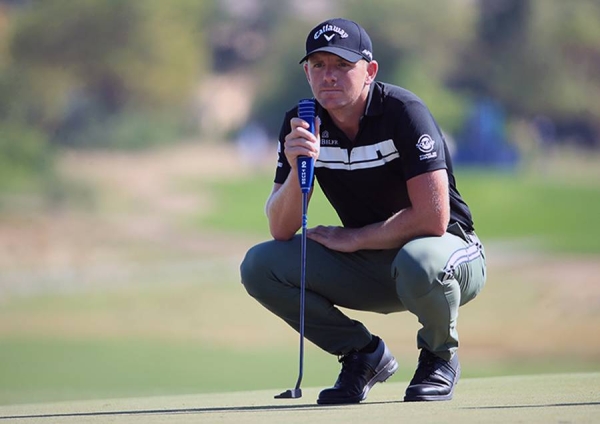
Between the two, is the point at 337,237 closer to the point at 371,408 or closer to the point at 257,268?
the point at 257,268

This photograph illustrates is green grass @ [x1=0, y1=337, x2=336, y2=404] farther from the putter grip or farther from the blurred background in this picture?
the putter grip

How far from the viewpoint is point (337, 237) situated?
421 centimetres

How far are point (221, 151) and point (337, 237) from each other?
24046mm

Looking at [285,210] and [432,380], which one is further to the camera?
[285,210]

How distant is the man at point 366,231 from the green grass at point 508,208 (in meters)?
20.2

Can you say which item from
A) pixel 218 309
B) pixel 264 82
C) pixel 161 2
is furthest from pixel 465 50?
pixel 218 309

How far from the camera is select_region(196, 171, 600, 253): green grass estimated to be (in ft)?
83.6

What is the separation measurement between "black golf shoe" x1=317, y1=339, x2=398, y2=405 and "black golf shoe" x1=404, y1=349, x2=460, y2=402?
205 mm

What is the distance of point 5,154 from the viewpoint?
26.8 m

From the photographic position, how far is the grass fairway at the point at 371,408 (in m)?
3.44

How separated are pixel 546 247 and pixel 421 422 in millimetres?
21335

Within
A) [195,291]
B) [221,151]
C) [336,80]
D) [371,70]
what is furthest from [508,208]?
[336,80]

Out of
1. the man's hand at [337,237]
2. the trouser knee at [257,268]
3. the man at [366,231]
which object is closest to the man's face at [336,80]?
the man at [366,231]

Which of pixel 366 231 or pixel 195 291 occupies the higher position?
pixel 195 291
